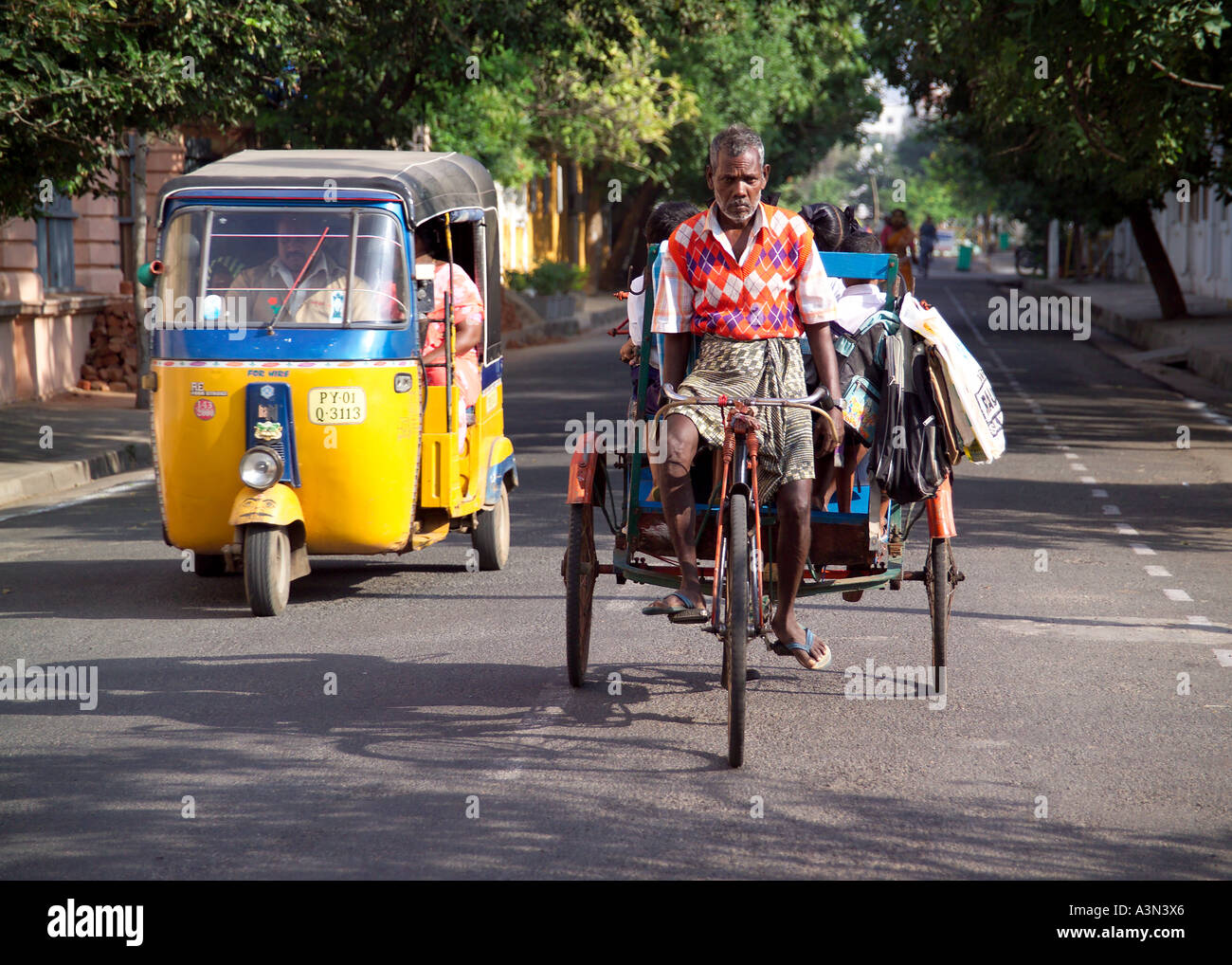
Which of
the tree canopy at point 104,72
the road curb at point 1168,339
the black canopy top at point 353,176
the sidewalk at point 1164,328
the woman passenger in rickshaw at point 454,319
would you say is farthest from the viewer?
the sidewalk at point 1164,328

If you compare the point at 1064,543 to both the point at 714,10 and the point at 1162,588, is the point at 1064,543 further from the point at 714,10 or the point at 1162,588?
the point at 714,10

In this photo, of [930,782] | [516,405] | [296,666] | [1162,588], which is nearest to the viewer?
[930,782]

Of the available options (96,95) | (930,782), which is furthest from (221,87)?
(930,782)

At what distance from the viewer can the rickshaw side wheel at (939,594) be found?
6.57 meters

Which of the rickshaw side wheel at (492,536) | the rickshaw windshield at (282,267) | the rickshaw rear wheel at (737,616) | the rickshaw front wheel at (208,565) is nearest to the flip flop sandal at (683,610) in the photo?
the rickshaw rear wheel at (737,616)

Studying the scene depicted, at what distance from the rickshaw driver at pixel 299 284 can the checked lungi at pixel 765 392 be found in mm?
3311

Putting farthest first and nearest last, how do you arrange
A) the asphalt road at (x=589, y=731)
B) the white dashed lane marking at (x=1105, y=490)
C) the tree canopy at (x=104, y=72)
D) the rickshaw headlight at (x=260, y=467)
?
1. the tree canopy at (x=104, y=72)
2. the rickshaw headlight at (x=260, y=467)
3. the white dashed lane marking at (x=1105, y=490)
4. the asphalt road at (x=589, y=731)

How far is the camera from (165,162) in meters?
25.7

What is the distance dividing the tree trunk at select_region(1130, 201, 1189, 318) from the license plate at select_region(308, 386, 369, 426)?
26.7 m

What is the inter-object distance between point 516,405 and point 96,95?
811 centimetres

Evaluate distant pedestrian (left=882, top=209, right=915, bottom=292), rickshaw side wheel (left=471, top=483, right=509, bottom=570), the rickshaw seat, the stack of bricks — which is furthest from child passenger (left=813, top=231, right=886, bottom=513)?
the stack of bricks

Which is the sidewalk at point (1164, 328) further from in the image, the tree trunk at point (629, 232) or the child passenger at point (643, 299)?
the child passenger at point (643, 299)

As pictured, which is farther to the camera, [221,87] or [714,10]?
[714,10]

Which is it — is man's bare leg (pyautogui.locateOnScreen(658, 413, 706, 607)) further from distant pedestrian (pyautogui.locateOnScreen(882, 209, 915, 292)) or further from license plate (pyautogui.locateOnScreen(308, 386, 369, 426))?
distant pedestrian (pyautogui.locateOnScreen(882, 209, 915, 292))
